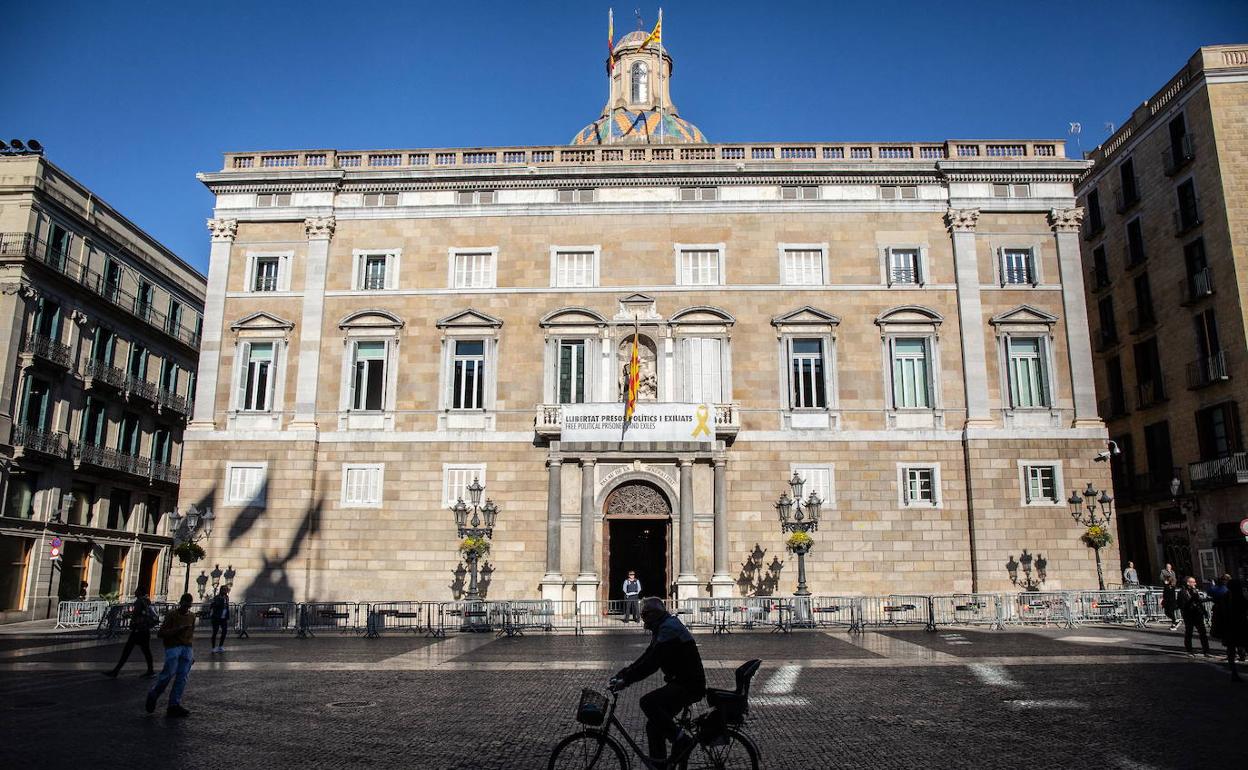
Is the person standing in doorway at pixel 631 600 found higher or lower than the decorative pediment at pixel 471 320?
lower

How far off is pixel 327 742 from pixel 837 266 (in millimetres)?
25854

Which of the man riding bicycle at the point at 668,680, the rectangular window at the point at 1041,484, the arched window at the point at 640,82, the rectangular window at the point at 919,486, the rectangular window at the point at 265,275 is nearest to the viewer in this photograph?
the man riding bicycle at the point at 668,680

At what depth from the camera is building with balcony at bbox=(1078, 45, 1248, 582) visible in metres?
32.2

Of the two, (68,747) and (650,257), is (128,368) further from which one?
(68,747)

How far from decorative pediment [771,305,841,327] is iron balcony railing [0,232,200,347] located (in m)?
28.8

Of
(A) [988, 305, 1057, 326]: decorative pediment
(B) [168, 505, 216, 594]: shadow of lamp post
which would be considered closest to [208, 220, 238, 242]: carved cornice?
(B) [168, 505, 216, 594]: shadow of lamp post

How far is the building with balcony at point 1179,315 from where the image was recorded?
3222 cm

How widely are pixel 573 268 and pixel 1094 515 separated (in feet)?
64.6

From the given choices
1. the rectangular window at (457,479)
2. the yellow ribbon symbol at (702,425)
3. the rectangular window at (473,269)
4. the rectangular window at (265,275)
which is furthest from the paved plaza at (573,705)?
the rectangular window at (265,275)

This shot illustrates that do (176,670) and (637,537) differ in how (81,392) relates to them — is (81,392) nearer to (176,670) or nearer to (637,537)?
(637,537)

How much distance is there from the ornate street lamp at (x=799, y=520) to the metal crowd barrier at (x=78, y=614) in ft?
74.8

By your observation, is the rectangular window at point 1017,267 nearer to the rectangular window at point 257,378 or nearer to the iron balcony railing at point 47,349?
the rectangular window at point 257,378

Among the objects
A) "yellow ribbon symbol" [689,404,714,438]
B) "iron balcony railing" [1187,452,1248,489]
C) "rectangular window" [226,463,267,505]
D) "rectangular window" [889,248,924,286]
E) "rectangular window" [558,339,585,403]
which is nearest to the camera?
"yellow ribbon symbol" [689,404,714,438]

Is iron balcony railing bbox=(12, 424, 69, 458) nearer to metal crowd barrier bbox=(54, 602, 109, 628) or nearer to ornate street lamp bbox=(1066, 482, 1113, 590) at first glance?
metal crowd barrier bbox=(54, 602, 109, 628)
